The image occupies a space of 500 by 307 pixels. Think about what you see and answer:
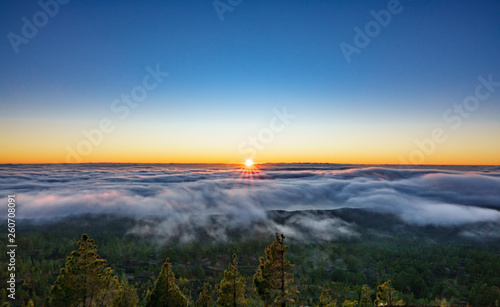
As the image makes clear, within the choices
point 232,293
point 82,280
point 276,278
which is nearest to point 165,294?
point 82,280

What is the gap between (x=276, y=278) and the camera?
1334 inches

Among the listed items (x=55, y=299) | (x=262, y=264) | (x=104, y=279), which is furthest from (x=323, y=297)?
(x=55, y=299)

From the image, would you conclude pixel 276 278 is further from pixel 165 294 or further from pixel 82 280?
pixel 82 280

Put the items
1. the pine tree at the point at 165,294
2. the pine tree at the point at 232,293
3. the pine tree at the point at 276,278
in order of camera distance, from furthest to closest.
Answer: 1. the pine tree at the point at 232,293
2. the pine tree at the point at 165,294
3. the pine tree at the point at 276,278

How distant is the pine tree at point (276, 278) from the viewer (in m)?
32.9

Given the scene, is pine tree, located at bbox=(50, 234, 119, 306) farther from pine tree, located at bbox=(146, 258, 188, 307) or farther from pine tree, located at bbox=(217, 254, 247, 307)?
pine tree, located at bbox=(217, 254, 247, 307)

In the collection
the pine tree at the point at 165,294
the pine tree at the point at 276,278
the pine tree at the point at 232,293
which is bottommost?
the pine tree at the point at 232,293

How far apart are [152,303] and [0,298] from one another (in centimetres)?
14110

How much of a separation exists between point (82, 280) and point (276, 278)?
27658mm

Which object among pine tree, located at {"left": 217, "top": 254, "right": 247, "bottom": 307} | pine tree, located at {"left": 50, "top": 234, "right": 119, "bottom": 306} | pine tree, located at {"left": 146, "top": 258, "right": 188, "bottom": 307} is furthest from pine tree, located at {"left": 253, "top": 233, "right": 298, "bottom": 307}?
pine tree, located at {"left": 50, "top": 234, "right": 119, "bottom": 306}

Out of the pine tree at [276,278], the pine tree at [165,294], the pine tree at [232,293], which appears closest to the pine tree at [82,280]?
the pine tree at [165,294]

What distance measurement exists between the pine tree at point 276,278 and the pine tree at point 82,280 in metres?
22.6

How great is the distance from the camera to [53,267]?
641 feet

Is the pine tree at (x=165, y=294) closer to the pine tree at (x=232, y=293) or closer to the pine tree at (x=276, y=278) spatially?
the pine tree at (x=232, y=293)
